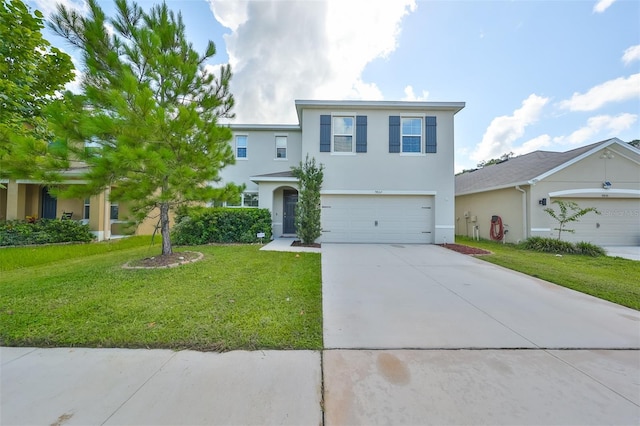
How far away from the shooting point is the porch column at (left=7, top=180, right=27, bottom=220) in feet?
34.5

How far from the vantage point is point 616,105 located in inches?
453

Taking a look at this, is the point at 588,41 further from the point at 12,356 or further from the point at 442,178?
the point at 12,356

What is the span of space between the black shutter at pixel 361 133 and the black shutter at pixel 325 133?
1.21 metres

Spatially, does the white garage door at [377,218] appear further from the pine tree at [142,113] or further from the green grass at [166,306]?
the pine tree at [142,113]

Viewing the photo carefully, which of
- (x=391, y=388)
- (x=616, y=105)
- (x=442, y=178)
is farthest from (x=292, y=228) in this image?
(x=616, y=105)

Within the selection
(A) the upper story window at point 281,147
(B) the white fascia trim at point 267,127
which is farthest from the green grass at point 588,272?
(B) the white fascia trim at point 267,127

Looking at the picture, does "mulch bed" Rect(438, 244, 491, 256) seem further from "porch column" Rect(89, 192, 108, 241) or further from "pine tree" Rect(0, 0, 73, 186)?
"porch column" Rect(89, 192, 108, 241)

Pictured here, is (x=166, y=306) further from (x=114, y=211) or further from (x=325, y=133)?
(x=114, y=211)

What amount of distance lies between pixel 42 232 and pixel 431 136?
16.8m

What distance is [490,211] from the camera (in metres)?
12.6

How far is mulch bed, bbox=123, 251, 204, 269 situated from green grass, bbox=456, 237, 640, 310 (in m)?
8.68

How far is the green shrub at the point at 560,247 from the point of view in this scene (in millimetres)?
8523

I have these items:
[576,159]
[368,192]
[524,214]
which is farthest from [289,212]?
[576,159]

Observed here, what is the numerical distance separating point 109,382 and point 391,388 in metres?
2.40
